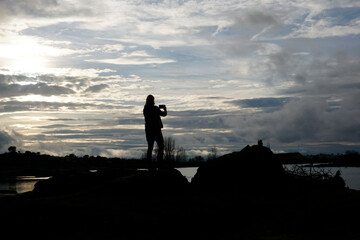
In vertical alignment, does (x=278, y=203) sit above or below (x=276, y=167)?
below

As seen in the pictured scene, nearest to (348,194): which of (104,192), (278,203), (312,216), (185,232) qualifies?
(278,203)

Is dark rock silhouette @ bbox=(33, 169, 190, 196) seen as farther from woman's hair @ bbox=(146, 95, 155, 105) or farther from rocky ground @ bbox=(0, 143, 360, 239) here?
woman's hair @ bbox=(146, 95, 155, 105)

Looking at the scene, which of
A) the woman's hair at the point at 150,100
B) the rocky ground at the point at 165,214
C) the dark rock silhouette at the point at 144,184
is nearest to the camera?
the rocky ground at the point at 165,214

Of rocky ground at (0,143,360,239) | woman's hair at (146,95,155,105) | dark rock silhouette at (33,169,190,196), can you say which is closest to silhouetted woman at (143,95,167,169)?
woman's hair at (146,95,155,105)

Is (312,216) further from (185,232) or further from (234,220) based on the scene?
(185,232)

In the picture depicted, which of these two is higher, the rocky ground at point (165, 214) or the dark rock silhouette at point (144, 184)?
the dark rock silhouette at point (144, 184)

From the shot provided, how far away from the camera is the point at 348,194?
1659cm

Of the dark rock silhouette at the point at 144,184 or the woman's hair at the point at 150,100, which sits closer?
the dark rock silhouette at the point at 144,184

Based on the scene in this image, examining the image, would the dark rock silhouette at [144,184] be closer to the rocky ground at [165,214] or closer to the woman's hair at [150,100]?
the rocky ground at [165,214]

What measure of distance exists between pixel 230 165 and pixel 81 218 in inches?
420

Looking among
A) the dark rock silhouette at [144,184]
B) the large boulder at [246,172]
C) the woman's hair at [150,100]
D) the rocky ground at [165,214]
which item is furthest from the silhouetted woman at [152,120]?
the large boulder at [246,172]

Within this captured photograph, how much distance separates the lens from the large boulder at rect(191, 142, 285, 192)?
774 inches

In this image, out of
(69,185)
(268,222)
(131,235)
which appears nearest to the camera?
(131,235)

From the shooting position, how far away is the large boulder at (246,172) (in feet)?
64.5
